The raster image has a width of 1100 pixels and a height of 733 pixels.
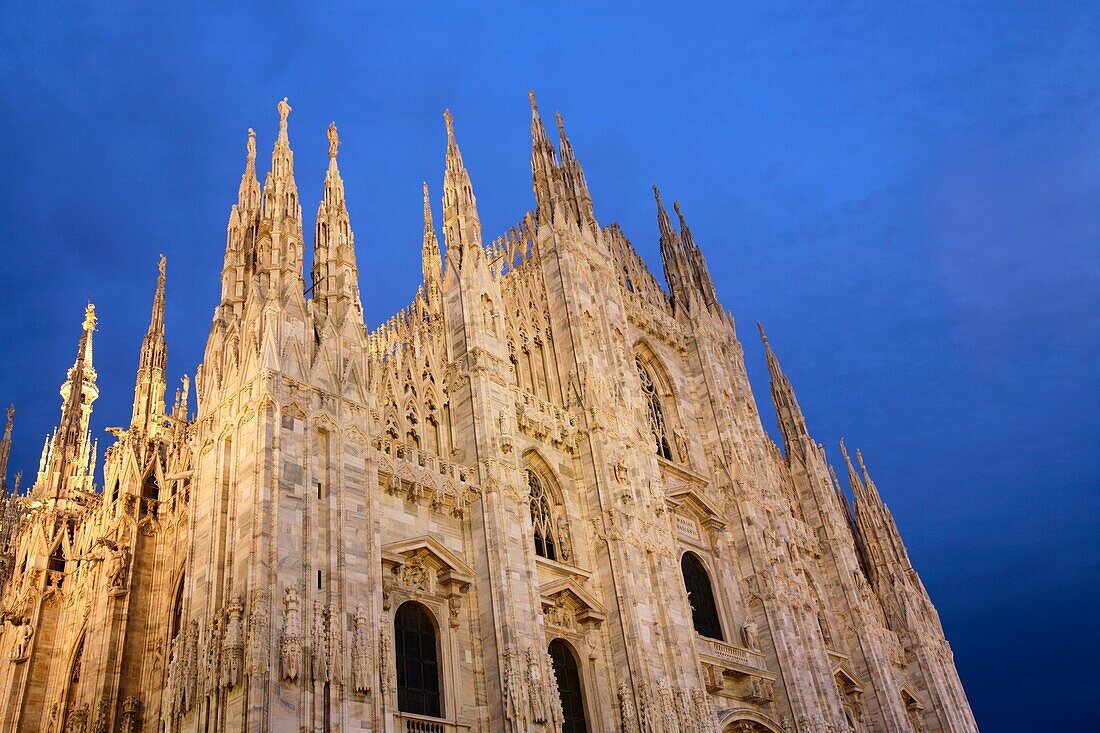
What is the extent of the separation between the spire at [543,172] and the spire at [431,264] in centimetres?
563

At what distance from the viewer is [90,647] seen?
23.1 m

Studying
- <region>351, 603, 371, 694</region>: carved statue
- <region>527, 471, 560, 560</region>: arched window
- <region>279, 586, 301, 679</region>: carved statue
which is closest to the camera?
<region>279, 586, 301, 679</region>: carved statue

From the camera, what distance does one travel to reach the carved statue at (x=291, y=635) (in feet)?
54.3

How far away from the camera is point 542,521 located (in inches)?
1052

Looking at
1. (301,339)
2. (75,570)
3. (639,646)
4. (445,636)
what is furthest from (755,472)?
(75,570)

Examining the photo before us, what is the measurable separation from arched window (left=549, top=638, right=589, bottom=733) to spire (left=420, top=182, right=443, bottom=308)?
1046 cm

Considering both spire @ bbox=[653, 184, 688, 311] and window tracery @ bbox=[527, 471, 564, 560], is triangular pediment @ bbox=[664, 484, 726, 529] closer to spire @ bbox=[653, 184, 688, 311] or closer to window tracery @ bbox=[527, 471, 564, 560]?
window tracery @ bbox=[527, 471, 564, 560]

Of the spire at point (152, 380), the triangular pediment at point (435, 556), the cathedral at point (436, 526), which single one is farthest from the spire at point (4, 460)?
the triangular pediment at point (435, 556)

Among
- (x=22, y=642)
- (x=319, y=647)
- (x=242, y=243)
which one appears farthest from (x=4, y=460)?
(x=319, y=647)

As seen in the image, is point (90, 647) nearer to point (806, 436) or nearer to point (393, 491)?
point (393, 491)

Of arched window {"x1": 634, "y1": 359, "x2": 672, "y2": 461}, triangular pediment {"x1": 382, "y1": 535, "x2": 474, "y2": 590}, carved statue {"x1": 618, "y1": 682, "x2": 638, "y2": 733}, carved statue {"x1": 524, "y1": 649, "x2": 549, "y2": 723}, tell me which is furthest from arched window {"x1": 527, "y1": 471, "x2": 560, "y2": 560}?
arched window {"x1": 634, "y1": 359, "x2": 672, "y2": 461}

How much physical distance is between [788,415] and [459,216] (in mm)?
21092

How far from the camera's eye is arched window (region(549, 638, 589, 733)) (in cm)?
2377

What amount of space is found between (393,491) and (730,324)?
24.0 meters
